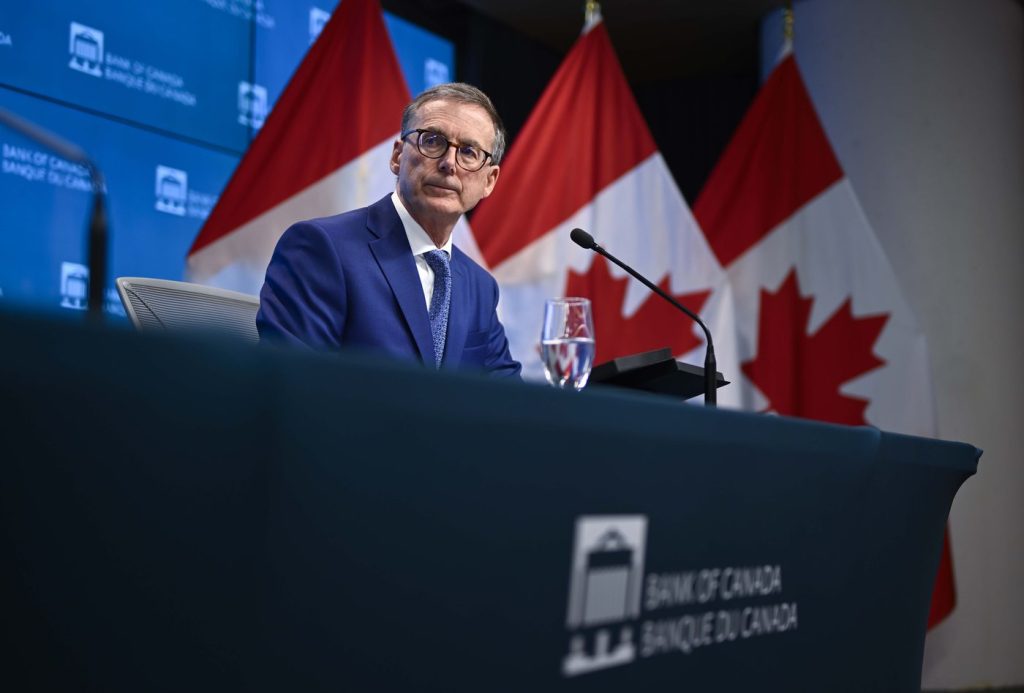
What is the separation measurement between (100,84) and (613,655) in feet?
9.45

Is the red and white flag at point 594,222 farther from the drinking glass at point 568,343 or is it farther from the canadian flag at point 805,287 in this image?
the drinking glass at point 568,343

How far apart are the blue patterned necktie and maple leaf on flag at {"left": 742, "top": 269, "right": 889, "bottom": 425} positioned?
225cm

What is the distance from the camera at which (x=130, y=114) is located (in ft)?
10.4

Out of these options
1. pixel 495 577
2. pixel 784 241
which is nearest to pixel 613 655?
pixel 495 577

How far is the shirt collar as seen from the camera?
1807 millimetres

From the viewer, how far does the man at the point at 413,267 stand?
1595 mm

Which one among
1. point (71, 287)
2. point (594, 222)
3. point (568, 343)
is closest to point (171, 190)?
point (71, 287)

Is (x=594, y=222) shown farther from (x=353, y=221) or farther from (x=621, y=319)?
(x=353, y=221)

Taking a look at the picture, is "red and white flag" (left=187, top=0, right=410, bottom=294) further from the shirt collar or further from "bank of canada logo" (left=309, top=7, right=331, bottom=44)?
the shirt collar

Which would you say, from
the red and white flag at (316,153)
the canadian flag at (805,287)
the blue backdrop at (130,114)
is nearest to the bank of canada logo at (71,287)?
the blue backdrop at (130,114)

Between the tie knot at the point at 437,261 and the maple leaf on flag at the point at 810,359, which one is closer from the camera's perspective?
the tie knot at the point at 437,261

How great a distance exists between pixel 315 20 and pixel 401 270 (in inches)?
98.4

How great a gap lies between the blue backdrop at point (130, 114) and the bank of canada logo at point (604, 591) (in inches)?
86.7

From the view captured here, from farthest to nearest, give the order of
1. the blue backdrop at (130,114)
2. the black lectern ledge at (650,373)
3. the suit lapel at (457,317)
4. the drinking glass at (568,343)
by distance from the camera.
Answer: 1. the blue backdrop at (130,114)
2. the suit lapel at (457,317)
3. the drinking glass at (568,343)
4. the black lectern ledge at (650,373)
